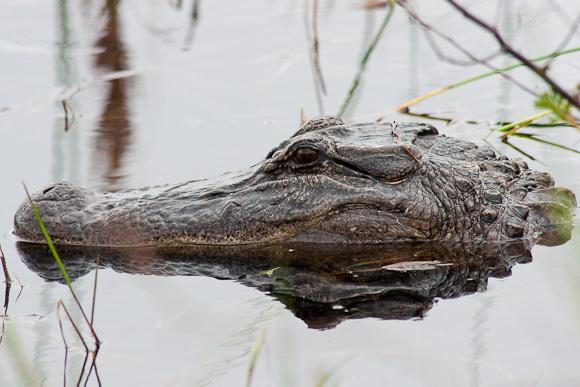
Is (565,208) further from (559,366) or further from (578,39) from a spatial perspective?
(578,39)

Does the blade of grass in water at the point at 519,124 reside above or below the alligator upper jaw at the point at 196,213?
above

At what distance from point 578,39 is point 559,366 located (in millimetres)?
5625

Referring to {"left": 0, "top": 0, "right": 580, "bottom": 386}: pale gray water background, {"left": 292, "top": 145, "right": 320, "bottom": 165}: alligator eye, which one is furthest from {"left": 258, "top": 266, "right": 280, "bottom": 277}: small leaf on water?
{"left": 292, "top": 145, "right": 320, "bottom": 165}: alligator eye

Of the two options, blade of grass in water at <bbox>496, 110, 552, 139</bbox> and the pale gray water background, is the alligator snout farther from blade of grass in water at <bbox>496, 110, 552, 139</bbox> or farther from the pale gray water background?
blade of grass in water at <bbox>496, 110, 552, 139</bbox>

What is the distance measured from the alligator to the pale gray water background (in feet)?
1.22

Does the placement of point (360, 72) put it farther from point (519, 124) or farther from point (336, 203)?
point (336, 203)

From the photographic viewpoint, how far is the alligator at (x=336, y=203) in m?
7.21

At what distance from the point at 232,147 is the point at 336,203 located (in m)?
2.23

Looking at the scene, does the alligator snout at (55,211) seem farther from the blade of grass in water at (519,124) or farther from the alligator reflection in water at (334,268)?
the blade of grass in water at (519,124)

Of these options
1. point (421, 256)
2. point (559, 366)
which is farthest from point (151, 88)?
point (559, 366)

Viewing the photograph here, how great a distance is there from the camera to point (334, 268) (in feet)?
22.9

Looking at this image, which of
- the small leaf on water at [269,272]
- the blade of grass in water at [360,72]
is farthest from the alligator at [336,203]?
the blade of grass in water at [360,72]

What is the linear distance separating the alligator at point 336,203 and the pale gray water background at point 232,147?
37 cm

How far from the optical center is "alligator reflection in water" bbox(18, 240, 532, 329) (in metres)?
6.35
